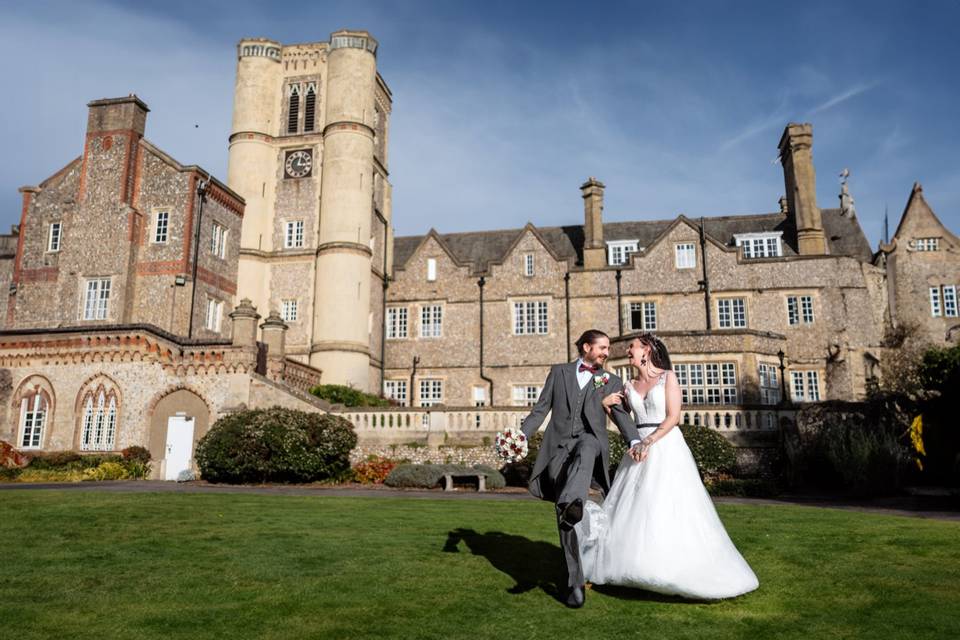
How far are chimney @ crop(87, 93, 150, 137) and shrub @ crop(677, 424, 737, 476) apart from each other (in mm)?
28330

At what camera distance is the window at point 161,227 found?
33.4 metres

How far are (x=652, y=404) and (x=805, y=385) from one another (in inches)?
1198

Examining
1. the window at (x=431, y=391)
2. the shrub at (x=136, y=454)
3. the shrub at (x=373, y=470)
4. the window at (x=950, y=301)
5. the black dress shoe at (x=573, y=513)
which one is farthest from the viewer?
the window at (x=950, y=301)

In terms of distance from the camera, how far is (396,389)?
38562 millimetres

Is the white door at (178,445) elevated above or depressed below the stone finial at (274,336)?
below

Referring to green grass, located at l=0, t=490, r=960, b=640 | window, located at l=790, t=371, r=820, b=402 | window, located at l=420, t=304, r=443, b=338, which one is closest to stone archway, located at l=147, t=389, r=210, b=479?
window, located at l=420, t=304, r=443, b=338

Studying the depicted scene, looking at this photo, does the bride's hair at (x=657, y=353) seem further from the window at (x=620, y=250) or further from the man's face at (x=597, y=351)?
the window at (x=620, y=250)

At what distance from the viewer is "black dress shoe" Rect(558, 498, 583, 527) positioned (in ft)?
21.4

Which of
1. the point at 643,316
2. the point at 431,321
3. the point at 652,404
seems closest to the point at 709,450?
the point at 643,316

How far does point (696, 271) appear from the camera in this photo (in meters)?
36.5

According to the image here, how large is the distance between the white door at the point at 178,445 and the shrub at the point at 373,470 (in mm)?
6934

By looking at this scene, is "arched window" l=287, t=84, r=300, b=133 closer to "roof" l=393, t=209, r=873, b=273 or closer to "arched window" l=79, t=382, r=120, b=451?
"roof" l=393, t=209, r=873, b=273

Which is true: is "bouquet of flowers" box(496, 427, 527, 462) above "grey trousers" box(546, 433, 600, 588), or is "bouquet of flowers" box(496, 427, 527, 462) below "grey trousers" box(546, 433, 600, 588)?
above

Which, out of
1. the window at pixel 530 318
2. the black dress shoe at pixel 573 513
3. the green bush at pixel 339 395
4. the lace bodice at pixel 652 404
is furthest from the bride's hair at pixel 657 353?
the window at pixel 530 318
